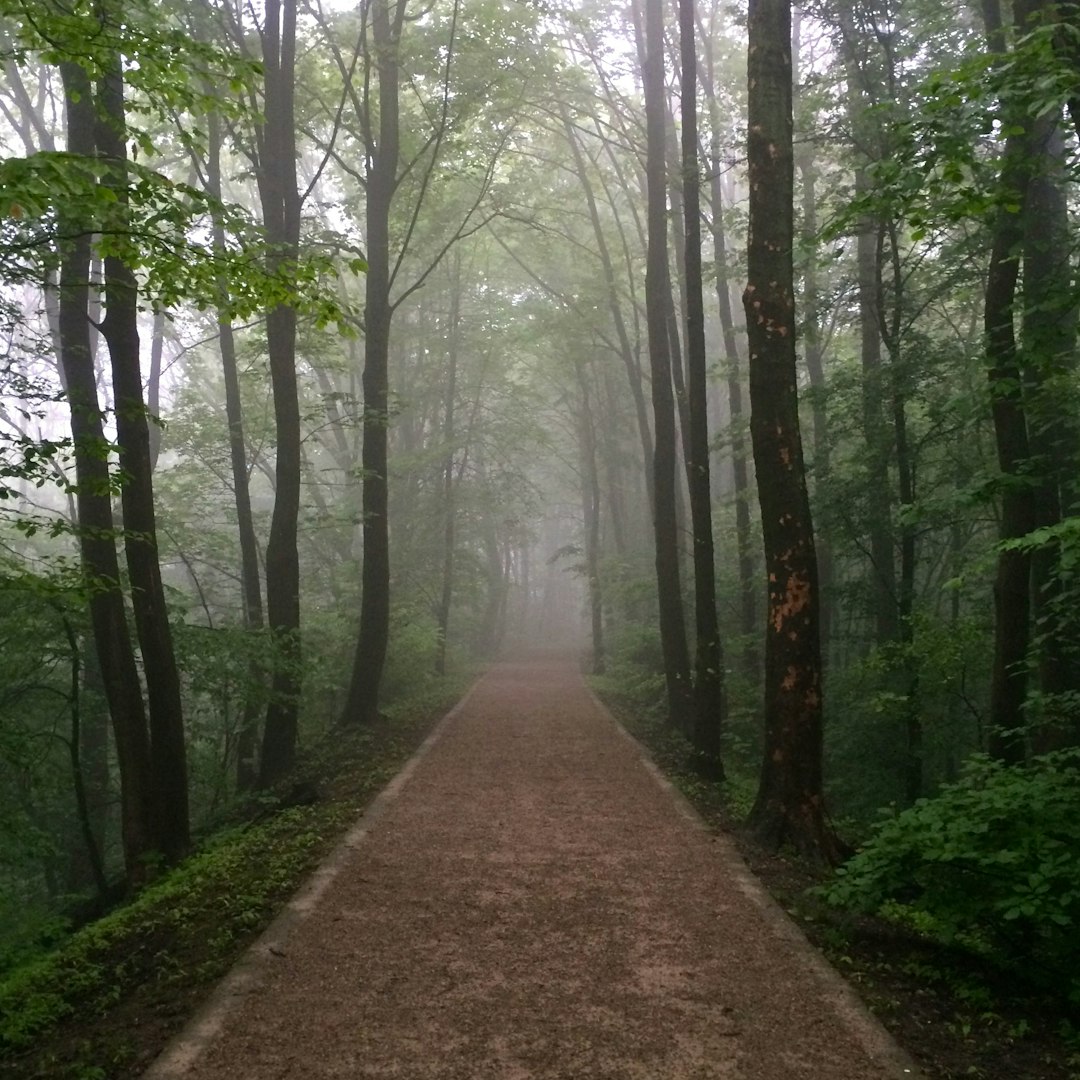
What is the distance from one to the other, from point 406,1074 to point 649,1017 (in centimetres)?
120

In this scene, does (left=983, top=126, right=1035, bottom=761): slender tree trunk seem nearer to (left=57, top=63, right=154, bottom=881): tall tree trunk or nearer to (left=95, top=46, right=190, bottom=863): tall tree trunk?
(left=95, top=46, right=190, bottom=863): tall tree trunk

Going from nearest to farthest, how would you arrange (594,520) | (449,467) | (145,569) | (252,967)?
(252,967), (145,569), (449,467), (594,520)

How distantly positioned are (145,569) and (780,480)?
596 centimetres

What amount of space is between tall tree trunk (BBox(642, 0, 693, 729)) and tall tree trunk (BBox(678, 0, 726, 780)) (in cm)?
287

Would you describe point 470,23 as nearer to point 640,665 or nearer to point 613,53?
point 613,53

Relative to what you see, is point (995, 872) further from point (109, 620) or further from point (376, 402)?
point (376, 402)

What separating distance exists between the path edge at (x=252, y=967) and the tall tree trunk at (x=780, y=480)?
3363 millimetres

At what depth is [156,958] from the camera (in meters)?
5.12

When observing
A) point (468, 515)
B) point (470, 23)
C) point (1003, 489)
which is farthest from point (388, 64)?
point (468, 515)

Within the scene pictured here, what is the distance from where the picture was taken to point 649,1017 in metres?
4.30

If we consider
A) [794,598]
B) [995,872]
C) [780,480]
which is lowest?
[995,872]

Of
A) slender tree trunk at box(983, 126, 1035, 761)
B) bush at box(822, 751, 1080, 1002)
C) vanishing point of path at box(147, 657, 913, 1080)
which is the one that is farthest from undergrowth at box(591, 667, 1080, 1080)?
slender tree trunk at box(983, 126, 1035, 761)

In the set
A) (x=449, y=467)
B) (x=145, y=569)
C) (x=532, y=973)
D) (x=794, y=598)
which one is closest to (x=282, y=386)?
(x=145, y=569)

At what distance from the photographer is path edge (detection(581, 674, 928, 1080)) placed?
390cm
